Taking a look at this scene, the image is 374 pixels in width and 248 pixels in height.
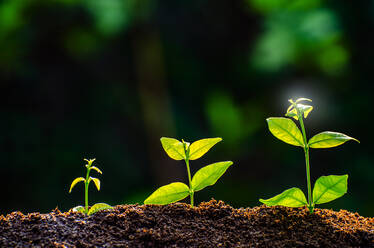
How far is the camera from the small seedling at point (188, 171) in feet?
1.93

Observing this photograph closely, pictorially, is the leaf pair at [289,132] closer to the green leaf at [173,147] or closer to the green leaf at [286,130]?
the green leaf at [286,130]

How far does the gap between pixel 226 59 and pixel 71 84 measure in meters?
1.51

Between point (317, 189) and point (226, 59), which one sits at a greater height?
point (226, 59)

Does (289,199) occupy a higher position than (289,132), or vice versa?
(289,132)

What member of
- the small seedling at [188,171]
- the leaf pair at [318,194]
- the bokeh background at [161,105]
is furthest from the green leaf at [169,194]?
the bokeh background at [161,105]

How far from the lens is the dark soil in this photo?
503 mm

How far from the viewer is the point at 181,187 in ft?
1.94

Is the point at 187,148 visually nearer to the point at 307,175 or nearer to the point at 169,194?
the point at 169,194

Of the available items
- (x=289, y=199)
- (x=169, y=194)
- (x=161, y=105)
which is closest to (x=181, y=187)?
(x=169, y=194)

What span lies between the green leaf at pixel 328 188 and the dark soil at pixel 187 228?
30 millimetres

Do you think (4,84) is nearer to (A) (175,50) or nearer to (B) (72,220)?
(A) (175,50)

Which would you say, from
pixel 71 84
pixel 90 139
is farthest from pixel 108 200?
pixel 71 84

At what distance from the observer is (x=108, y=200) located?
10.9 feet

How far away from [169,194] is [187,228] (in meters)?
0.07
